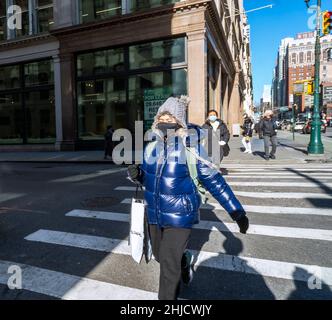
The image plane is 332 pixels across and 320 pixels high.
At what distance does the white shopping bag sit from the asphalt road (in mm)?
616

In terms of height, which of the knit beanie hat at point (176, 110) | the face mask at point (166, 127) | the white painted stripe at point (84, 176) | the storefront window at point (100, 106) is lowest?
the white painted stripe at point (84, 176)

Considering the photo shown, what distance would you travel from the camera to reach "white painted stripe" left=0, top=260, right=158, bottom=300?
→ 3396mm

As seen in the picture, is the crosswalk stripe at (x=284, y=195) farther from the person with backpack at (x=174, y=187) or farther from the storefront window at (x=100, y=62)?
the storefront window at (x=100, y=62)

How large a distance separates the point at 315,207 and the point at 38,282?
5.29 metres

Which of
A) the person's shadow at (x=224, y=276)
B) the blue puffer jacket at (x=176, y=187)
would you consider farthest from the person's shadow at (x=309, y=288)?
the blue puffer jacket at (x=176, y=187)

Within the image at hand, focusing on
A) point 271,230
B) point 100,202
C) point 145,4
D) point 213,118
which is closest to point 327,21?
point 213,118

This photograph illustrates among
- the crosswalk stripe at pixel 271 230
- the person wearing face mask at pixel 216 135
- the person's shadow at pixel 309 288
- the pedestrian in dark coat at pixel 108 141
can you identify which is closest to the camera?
the person's shadow at pixel 309 288

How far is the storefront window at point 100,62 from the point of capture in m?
20.8

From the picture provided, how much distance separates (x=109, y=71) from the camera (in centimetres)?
2105

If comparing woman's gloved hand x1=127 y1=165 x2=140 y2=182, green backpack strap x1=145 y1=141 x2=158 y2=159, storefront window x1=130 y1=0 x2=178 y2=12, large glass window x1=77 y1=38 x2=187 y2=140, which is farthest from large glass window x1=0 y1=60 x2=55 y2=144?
green backpack strap x1=145 y1=141 x2=158 y2=159

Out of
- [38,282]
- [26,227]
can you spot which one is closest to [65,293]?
[38,282]

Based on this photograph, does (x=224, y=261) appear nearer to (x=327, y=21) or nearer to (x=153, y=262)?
(x=153, y=262)

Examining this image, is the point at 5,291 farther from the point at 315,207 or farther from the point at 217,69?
the point at 217,69

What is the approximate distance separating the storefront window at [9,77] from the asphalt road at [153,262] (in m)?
19.0
